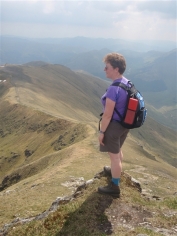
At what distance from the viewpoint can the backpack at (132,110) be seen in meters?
11.2

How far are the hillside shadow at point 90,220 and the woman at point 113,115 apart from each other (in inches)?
31.8

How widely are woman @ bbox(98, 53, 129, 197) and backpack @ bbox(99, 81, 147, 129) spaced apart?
0.19 metres

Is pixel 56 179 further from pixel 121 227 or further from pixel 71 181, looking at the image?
pixel 121 227

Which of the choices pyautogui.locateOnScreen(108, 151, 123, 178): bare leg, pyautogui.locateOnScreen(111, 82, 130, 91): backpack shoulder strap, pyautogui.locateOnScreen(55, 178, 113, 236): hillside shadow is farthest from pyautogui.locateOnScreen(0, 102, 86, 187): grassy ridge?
pyautogui.locateOnScreen(111, 82, 130, 91): backpack shoulder strap

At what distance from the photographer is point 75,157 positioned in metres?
44.7

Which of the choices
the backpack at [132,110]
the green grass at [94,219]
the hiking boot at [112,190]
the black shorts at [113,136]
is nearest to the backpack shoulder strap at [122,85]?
the backpack at [132,110]

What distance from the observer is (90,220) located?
424 inches

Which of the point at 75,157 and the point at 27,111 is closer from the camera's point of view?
the point at 75,157

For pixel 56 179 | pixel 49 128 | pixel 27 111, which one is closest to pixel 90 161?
pixel 56 179

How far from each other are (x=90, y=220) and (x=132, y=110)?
5014 mm

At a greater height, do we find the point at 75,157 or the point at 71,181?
the point at 71,181

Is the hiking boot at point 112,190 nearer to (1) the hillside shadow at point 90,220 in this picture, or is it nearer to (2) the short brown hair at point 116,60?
(1) the hillside shadow at point 90,220

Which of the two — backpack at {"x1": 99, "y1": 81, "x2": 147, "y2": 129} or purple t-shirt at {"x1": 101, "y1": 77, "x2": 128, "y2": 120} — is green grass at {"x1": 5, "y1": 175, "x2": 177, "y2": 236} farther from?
purple t-shirt at {"x1": 101, "y1": 77, "x2": 128, "y2": 120}

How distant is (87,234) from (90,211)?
1.47 m
